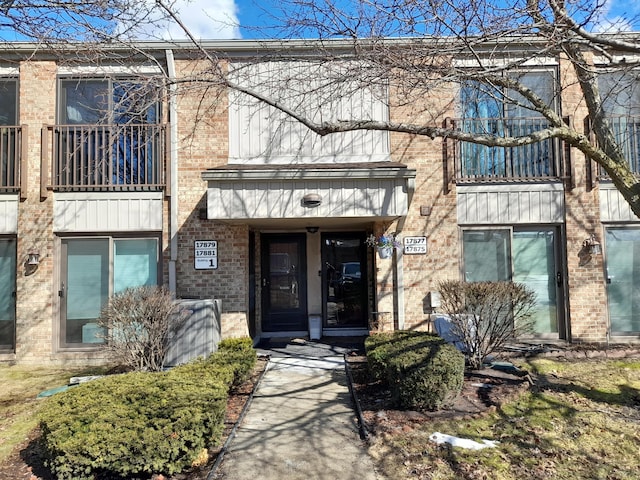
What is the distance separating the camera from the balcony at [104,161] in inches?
308

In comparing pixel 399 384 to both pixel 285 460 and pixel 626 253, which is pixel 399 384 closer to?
pixel 285 460

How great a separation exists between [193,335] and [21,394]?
245 centimetres

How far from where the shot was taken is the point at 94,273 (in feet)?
→ 26.3

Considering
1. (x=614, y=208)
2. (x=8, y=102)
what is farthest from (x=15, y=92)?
(x=614, y=208)

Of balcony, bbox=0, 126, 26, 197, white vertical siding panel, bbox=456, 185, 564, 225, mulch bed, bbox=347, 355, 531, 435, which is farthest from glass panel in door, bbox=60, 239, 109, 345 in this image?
white vertical siding panel, bbox=456, 185, 564, 225

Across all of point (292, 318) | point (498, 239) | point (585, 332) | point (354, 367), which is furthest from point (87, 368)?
point (585, 332)

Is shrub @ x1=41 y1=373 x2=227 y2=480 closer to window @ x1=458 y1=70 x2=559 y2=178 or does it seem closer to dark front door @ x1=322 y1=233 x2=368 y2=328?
dark front door @ x1=322 y1=233 x2=368 y2=328

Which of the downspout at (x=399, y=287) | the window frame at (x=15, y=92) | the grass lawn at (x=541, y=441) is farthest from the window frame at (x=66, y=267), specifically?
the grass lawn at (x=541, y=441)

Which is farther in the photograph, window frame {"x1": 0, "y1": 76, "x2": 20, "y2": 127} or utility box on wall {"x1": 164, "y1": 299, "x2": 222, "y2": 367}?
window frame {"x1": 0, "y1": 76, "x2": 20, "y2": 127}

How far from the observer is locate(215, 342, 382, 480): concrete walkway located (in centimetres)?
372

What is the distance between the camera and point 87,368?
7453mm

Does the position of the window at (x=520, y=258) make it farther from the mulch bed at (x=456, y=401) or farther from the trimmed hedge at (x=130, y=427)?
the trimmed hedge at (x=130, y=427)

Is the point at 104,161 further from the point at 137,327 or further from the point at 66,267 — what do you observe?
the point at 137,327

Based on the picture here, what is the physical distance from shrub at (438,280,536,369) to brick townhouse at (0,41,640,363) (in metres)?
1.79
